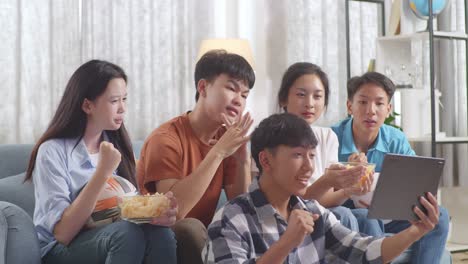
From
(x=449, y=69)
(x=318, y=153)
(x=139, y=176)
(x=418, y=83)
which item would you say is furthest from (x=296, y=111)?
(x=449, y=69)

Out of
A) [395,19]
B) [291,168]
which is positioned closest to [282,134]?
[291,168]

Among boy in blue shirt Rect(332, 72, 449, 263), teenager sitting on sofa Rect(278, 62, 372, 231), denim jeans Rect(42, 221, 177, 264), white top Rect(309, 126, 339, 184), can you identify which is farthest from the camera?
boy in blue shirt Rect(332, 72, 449, 263)

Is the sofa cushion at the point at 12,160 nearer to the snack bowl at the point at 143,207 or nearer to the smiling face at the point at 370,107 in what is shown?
the snack bowl at the point at 143,207

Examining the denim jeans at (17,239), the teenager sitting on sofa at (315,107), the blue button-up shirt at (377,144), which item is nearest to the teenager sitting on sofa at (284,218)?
the teenager sitting on sofa at (315,107)

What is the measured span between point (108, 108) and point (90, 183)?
1.03 feet

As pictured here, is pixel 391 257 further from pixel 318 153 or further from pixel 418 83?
pixel 418 83

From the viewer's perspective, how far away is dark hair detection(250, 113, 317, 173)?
2.05m

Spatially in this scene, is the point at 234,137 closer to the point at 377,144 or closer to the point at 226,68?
the point at 226,68

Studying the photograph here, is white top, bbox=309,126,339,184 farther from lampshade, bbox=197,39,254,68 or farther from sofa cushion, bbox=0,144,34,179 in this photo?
lampshade, bbox=197,39,254,68

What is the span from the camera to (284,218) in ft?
6.79

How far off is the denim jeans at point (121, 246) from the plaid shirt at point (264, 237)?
6.6 inches

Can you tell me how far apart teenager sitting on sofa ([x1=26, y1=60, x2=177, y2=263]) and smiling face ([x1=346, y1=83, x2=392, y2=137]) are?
103 centimetres

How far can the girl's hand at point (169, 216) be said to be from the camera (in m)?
2.09

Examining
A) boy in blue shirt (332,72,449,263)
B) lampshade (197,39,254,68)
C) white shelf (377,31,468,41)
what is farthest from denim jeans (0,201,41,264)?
white shelf (377,31,468,41)
